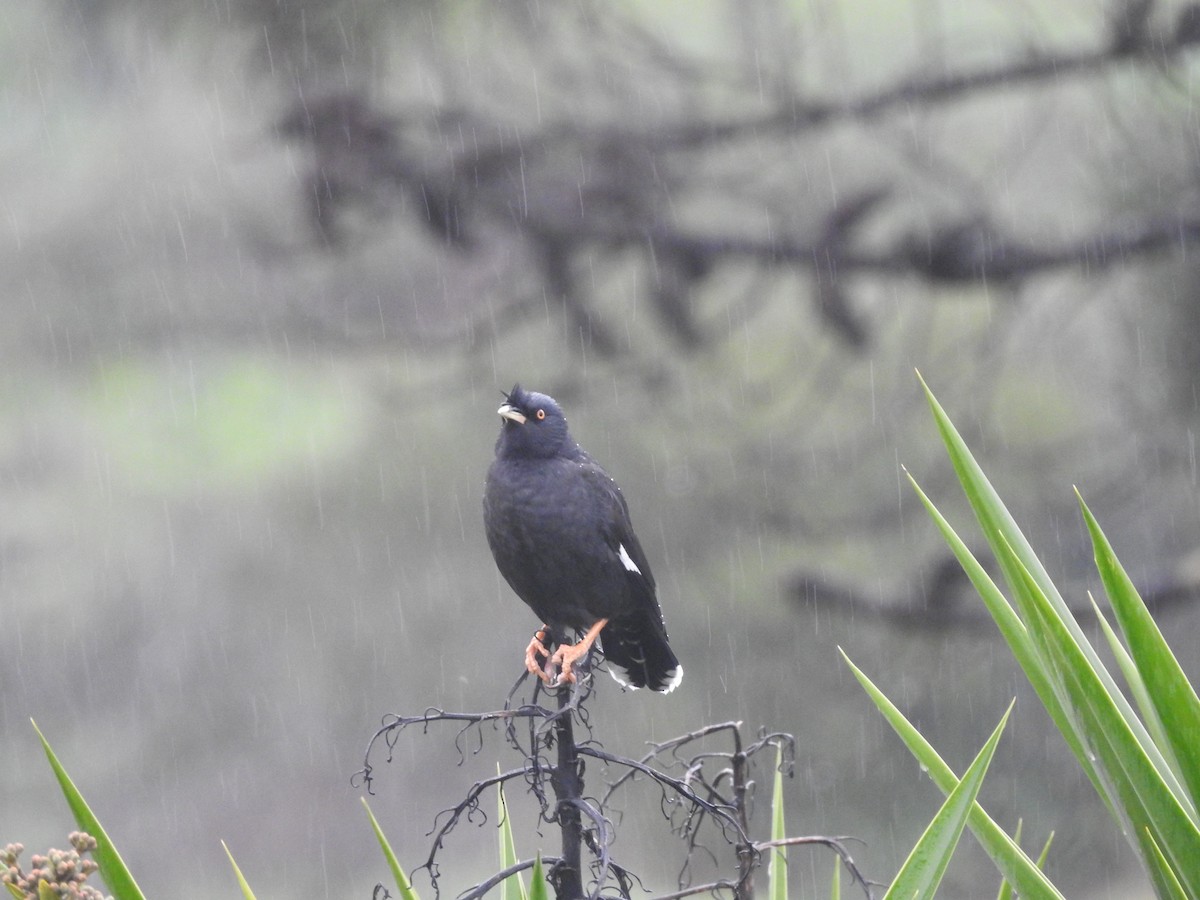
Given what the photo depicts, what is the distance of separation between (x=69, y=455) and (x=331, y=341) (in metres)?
0.94

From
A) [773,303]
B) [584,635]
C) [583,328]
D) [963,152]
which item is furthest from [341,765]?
[963,152]

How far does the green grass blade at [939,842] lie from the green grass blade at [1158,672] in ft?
0.51

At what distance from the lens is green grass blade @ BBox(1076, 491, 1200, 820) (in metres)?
1.13

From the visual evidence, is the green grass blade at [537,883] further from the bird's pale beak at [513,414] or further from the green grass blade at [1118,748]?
the bird's pale beak at [513,414]

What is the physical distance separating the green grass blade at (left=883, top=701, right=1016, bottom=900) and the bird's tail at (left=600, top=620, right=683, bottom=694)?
0.62 m

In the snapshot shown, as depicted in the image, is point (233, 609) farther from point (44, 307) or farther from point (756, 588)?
point (756, 588)

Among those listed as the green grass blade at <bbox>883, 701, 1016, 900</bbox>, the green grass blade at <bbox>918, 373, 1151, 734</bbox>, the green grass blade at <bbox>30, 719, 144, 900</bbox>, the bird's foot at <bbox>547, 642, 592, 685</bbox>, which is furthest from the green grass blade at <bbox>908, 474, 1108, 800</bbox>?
the green grass blade at <bbox>30, 719, 144, 900</bbox>

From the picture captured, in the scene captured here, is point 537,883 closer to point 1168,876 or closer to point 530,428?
point 1168,876

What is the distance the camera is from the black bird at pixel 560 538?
1588 millimetres

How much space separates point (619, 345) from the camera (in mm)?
4023

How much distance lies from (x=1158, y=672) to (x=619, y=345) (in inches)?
117

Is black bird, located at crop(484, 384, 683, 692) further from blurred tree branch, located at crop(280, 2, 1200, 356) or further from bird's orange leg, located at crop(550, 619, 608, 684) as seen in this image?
blurred tree branch, located at crop(280, 2, 1200, 356)

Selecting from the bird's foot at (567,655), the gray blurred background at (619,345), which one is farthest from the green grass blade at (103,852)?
the gray blurred background at (619,345)

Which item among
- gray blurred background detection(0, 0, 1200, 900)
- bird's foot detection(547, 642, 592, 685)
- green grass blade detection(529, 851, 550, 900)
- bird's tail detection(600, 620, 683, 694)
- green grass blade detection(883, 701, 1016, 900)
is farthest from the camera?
gray blurred background detection(0, 0, 1200, 900)
